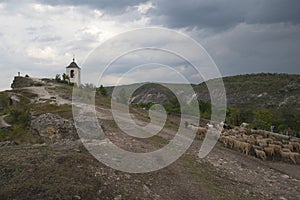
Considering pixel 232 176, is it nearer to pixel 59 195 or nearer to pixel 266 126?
pixel 59 195

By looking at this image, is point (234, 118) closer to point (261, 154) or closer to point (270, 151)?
point (270, 151)

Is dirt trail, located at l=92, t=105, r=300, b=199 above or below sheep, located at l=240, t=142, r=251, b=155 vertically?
below

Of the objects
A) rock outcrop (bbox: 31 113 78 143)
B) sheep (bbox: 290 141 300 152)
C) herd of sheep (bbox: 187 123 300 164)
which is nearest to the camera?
rock outcrop (bbox: 31 113 78 143)

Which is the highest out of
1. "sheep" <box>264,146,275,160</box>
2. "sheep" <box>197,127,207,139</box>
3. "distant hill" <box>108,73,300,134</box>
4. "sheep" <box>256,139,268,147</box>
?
"distant hill" <box>108,73,300,134</box>

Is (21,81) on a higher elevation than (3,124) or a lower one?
higher

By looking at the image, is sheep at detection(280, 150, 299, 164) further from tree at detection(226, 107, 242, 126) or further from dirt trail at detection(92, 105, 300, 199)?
tree at detection(226, 107, 242, 126)

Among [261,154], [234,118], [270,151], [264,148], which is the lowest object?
[261,154]

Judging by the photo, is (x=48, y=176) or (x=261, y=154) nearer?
(x=48, y=176)

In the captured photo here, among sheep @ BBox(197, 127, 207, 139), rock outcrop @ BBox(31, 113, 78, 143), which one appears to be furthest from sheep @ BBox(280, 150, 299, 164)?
rock outcrop @ BBox(31, 113, 78, 143)

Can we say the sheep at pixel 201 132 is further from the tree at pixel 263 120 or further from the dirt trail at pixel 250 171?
the tree at pixel 263 120

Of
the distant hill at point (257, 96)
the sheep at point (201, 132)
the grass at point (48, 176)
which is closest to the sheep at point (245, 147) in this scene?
the sheep at point (201, 132)

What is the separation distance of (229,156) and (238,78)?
3851 inches

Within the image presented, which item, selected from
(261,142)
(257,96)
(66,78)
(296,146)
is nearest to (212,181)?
(261,142)

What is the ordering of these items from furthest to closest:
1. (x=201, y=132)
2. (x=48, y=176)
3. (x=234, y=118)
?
1. (x=234, y=118)
2. (x=201, y=132)
3. (x=48, y=176)
